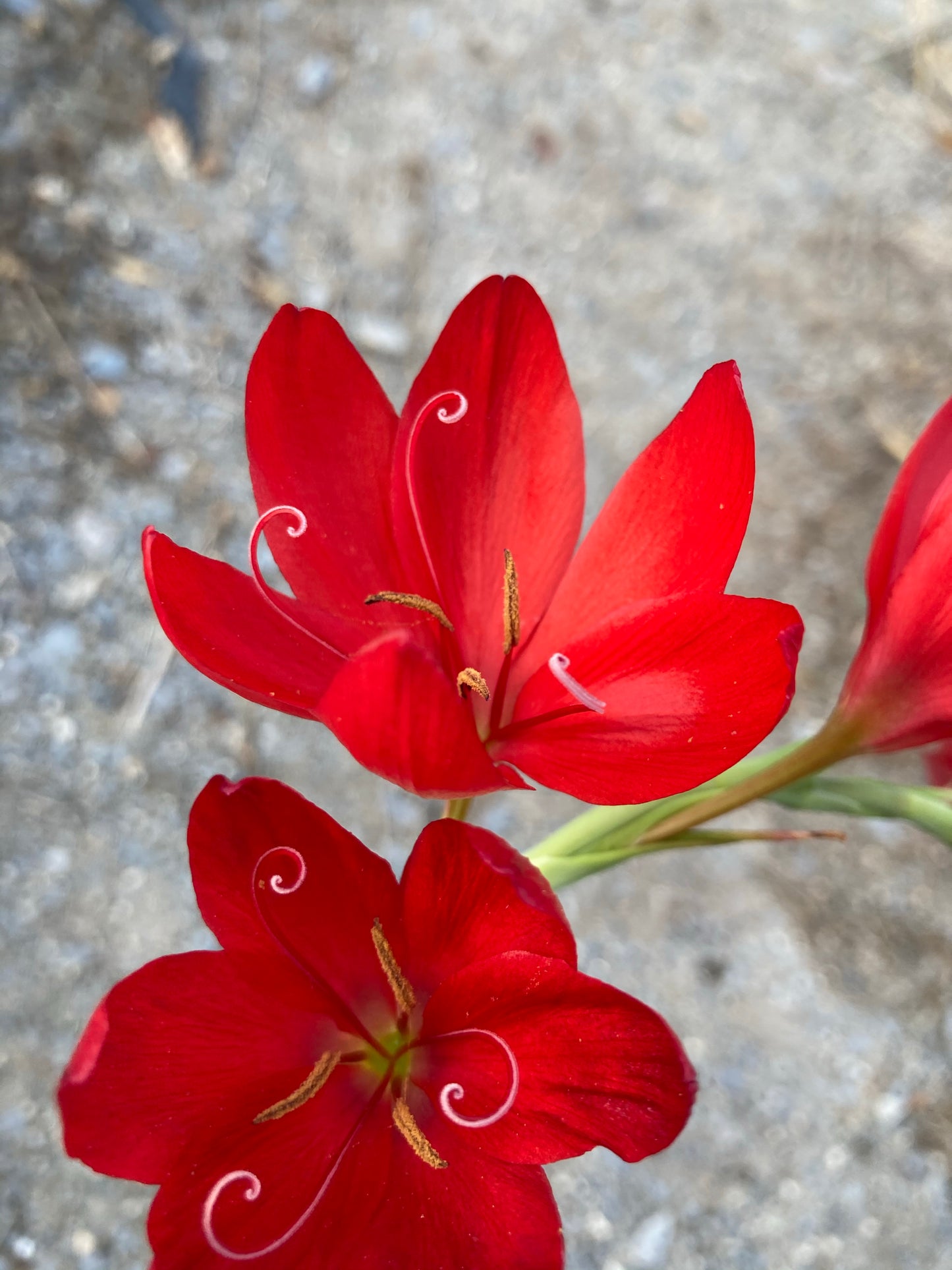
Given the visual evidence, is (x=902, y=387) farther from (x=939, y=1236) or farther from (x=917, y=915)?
(x=939, y=1236)

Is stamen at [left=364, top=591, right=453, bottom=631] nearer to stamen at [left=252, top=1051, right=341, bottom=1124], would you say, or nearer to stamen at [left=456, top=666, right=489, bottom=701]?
stamen at [left=456, top=666, right=489, bottom=701]

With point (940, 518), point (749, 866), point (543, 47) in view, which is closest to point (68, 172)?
point (543, 47)

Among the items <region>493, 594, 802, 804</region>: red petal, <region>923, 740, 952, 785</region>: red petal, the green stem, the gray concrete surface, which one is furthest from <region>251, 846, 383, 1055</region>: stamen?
the gray concrete surface

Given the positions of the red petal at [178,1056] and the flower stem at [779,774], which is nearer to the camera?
the red petal at [178,1056]

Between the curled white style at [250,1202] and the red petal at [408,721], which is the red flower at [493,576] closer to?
the red petal at [408,721]

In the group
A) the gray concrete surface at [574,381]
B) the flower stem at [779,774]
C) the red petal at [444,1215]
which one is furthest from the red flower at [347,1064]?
the gray concrete surface at [574,381]
